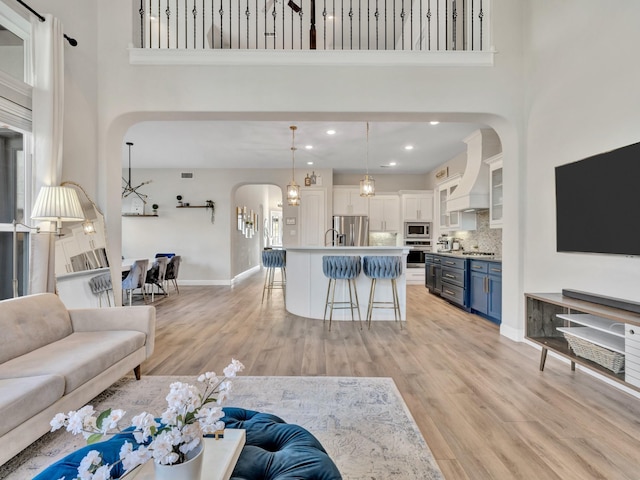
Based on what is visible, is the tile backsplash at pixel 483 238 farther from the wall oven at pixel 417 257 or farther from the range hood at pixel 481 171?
the wall oven at pixel 417 257

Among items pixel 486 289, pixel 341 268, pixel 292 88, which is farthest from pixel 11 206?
pixel 486 289

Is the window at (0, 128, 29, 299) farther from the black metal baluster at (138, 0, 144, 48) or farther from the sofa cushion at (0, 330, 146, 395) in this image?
the black metal baluster at (138, 0, 144, 48)

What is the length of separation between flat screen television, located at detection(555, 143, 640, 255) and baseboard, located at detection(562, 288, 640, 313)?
0.36 metres

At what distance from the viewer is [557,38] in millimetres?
3195

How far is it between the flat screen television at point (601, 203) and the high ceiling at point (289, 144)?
2.79m

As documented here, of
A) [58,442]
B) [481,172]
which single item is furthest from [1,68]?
[481,172]

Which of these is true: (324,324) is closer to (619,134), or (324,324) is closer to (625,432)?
(625,432)

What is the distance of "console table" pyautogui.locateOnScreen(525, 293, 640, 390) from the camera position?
212 centimetres

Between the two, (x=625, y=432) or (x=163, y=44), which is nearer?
(x=625, y=432)

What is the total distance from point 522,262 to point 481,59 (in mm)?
2357

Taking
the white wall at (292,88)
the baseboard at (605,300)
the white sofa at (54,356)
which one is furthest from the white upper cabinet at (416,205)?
the white sofa at (54,356)

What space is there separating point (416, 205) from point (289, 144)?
4.04 meters

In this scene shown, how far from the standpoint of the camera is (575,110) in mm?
2994

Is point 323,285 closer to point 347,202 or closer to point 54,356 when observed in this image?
point 54,356
